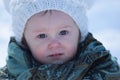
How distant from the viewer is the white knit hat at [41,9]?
3.65 metres

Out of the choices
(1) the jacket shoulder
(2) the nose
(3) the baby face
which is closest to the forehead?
(3) the baby face

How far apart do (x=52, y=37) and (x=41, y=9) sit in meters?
0.21

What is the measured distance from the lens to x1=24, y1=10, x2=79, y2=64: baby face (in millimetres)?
3562

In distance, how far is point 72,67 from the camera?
3.51 metres

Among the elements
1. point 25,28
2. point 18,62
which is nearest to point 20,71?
point 18,62

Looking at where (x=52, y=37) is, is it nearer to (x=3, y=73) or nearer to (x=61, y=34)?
(x=61, y=34)

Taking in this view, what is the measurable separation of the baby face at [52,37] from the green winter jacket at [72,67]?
0.06 metres

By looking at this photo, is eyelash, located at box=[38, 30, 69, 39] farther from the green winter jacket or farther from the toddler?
the green winter jacket

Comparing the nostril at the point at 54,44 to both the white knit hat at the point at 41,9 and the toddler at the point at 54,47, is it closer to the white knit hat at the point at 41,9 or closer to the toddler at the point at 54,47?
the toddler at the point at 54,47

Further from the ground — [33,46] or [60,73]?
[33,46]

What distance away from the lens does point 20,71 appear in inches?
140

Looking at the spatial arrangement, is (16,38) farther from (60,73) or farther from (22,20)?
(60,73)

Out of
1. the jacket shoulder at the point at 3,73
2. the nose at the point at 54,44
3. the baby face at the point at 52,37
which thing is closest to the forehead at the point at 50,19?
the baby face at the point at 52,37

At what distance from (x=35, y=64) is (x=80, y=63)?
1.04 feet
